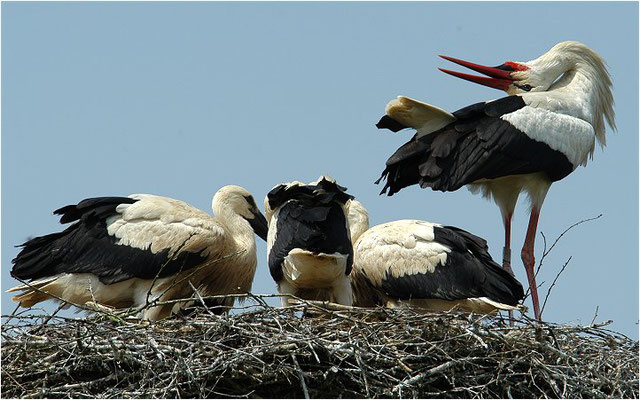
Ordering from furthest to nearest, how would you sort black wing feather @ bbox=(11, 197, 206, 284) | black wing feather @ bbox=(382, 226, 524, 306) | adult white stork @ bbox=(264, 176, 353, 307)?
black wing feather @ bbox=(11, 197, 206, 284) → black wing feather @ bbox=(382, 226, 524, 306) → adult white stork @ bbox=(264, 176, 353, 307)

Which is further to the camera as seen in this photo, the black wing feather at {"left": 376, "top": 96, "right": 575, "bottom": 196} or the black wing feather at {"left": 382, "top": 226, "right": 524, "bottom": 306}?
the black wing feather at {"left": 376, "top": 96, "right": 575, "bottom": 196}

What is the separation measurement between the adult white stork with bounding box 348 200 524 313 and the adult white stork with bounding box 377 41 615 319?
2.65 feet

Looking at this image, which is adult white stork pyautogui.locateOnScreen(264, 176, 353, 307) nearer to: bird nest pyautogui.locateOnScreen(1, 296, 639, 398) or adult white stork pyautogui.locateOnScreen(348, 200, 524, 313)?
adult white stork pyautogui.locateOnScreen(348, 200, 524, 313)

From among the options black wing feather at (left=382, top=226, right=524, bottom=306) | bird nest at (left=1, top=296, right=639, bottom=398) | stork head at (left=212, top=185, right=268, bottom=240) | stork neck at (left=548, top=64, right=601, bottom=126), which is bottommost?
bird nest at (left=1, top=296, right=639, bottom=398)

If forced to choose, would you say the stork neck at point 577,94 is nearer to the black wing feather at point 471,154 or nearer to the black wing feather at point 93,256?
the black wing feather at point 471,154

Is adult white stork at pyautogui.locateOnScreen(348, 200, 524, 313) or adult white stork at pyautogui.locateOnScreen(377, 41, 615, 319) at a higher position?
adult white stork at pyautogui.locateOnScreen(377, 41, 615, 319)

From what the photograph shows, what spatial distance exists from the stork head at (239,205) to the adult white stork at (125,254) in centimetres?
39

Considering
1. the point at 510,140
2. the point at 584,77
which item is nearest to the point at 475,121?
the point at 510,140

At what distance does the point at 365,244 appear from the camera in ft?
32.9

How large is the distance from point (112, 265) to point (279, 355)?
2.35 metres

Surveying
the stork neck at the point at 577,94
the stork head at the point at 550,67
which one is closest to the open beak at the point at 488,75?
the stork head at the point at 550,67

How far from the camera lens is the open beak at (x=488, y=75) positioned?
1183 centimetres

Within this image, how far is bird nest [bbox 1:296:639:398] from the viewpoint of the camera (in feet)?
26.9

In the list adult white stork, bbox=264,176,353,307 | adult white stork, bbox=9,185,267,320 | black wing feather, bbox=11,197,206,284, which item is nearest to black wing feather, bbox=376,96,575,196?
adult white stork, bbox=264,176,353,307
